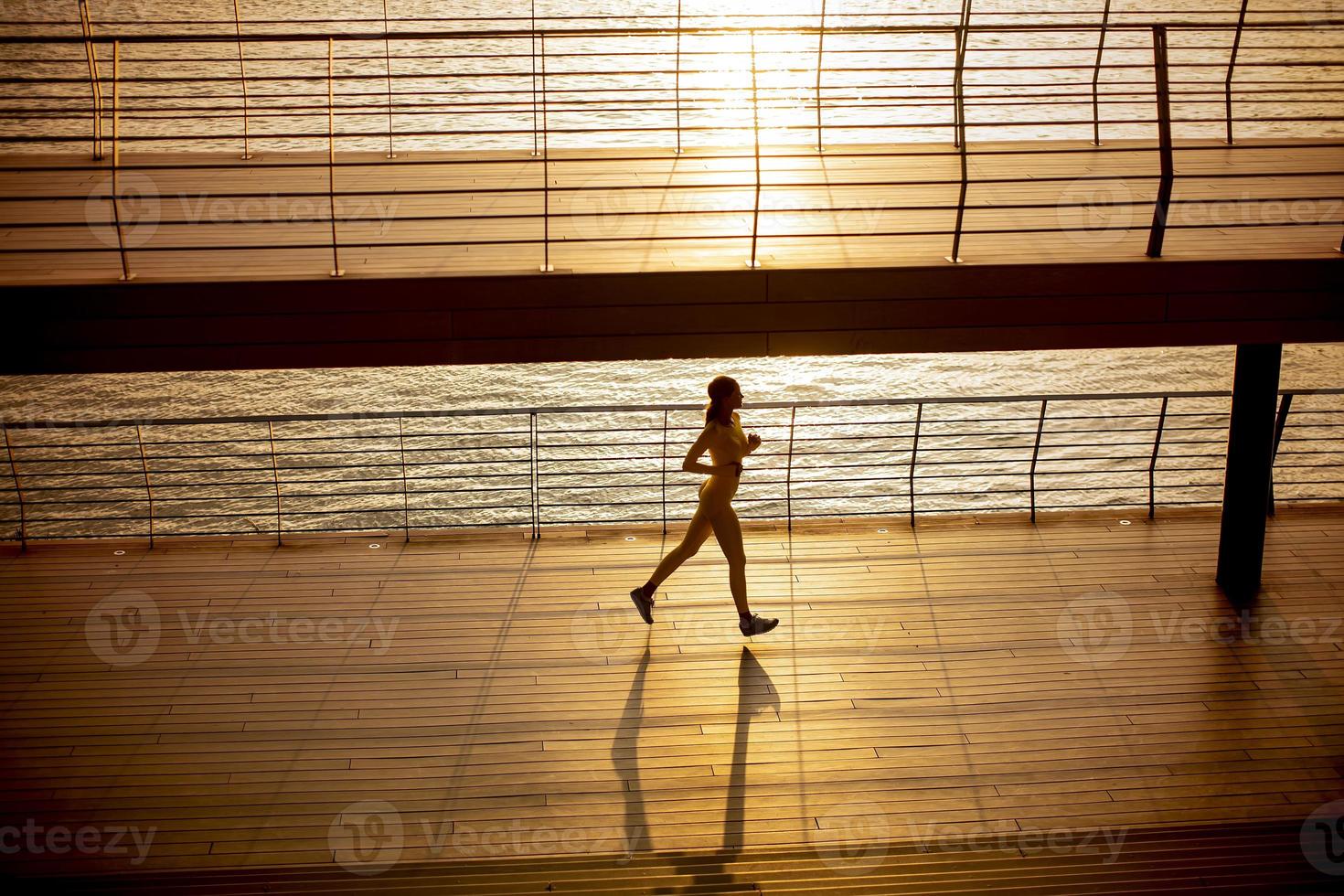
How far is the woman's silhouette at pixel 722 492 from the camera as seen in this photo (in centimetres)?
588

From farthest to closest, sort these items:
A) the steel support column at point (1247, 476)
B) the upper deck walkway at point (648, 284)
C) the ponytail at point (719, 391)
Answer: the steel support column at point (1247, 476) → the ponytail at point (719, 391) → the upper deck walkway at point (648, 284)

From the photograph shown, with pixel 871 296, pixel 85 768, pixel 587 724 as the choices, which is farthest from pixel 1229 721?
pixel 85 768

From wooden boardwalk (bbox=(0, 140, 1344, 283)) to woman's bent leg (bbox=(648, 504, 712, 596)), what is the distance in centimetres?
137

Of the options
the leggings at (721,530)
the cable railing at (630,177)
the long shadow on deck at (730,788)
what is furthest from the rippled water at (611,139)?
the long shadow on deck at (730,788)

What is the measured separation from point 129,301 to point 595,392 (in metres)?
7.34

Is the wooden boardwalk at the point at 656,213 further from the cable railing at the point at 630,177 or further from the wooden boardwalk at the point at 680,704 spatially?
the wooden boardwalk at the point at 680,704

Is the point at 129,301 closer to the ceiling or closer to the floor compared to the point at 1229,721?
closer to the ceiling

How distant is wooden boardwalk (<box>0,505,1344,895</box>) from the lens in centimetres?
492

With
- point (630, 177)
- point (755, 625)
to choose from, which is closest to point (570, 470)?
point (630, 177)

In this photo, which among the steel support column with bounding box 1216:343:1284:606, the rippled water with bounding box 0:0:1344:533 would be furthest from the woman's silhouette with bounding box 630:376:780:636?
the rippled water with bounding box 0:0:1344:533

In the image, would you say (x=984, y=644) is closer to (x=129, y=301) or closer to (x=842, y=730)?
(x=842, y=730)

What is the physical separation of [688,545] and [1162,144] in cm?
291

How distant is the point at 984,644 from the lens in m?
6.30

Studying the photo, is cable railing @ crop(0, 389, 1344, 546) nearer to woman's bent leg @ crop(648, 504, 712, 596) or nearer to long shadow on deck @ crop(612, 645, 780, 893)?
woman's bent leg @ crop(648, 504, 712, 596)
